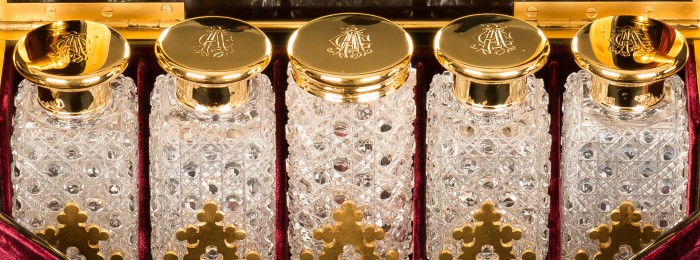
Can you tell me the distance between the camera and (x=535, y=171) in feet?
6.04

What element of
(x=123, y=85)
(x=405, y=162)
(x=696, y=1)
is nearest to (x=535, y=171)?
(x=405, y=162)

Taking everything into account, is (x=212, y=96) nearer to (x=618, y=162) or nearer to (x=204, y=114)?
(x=204, y=114)

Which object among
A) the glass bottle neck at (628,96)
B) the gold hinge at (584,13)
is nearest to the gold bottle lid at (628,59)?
the glass bottle neck at (628,96)

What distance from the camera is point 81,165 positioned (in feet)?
6.10

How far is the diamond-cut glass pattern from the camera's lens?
71.1 inches

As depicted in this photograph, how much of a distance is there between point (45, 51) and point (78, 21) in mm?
78

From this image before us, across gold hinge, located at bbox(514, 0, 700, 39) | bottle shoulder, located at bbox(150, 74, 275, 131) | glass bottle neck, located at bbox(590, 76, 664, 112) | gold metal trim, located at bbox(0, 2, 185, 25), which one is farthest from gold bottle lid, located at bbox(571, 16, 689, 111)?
gold metal trim, located at bbox(0, 2, 185, 25)

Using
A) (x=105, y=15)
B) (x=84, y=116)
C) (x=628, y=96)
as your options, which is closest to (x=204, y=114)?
(x=84, y=116)

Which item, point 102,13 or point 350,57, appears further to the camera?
point 102,13

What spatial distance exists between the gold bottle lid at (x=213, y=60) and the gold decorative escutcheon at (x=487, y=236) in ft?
1.03

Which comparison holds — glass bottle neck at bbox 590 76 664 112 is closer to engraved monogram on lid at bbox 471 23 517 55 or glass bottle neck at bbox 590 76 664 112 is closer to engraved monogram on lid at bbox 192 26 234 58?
engraved monogram on lid at bbox 471 23 517 55

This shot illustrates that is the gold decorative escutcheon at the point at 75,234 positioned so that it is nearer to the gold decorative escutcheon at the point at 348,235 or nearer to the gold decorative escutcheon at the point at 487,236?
the gold decorative escutcheon at the point at 348,235

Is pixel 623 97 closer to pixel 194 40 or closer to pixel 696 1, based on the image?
pixel 696 1

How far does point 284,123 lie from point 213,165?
20 cm
